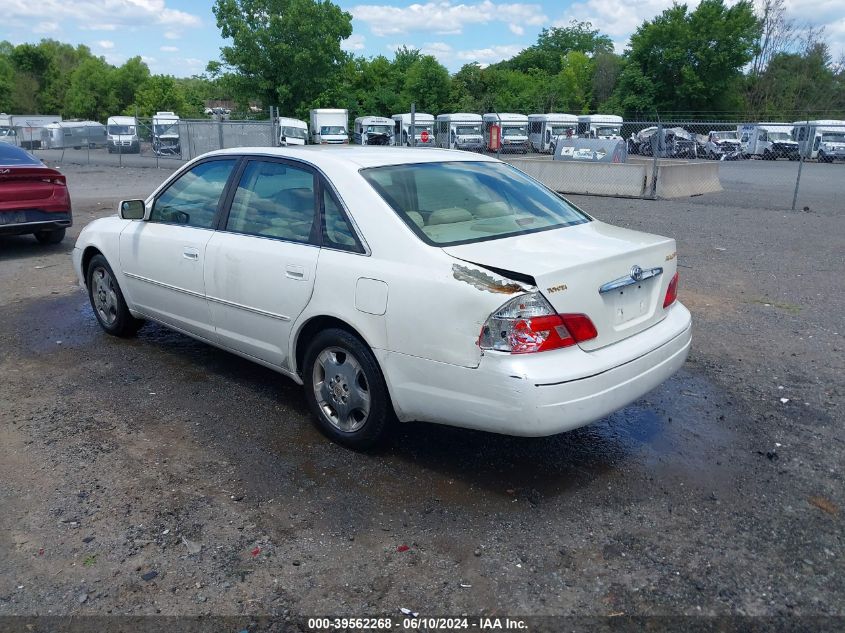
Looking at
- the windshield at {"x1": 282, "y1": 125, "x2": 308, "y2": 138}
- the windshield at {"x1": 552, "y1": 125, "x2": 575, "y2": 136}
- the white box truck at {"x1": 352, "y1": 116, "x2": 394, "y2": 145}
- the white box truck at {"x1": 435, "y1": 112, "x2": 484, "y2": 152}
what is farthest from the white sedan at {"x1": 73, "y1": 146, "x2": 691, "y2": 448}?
the white box truck at {"x1": 352, "y1": 116, "x2": 394, "y2": 145}

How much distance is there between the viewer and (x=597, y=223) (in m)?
4.53

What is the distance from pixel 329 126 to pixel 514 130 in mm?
10377

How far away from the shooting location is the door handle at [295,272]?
13.3 feet

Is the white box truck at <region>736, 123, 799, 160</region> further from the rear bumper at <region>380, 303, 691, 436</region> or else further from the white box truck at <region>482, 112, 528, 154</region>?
the rear bumper at <region>380, 303, 691, 436</region>

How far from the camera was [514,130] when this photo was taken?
39375 mm

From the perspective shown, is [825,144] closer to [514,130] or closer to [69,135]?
[514,130]

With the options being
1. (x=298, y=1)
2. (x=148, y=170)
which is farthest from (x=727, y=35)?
(x=148, y=170)

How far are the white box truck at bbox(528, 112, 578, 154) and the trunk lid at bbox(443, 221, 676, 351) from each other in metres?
38.0

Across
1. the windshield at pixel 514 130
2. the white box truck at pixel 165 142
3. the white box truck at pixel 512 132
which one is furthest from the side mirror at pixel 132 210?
the windshield at pixel 514 130

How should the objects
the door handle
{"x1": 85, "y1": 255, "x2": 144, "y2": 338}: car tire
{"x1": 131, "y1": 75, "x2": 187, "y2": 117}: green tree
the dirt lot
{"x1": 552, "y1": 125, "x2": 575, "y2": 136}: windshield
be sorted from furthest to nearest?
{"x1": 131, "y1": 75, "x2": 187, "y2": 117}: green tree < {"x1": 552, "y1": 125, "x2": 575, "y2": 136}: windshield < {"x1": 85, "y1": 255, "x2": 144, "y2": 338}: car tire < the door handle < the dirt lot

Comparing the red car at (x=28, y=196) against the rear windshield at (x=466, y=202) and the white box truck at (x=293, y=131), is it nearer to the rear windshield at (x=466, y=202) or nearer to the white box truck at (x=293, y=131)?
the rear windshield at (x=466, y=202)

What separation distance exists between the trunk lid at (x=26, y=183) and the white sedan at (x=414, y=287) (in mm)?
5409

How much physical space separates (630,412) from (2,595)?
3563mm

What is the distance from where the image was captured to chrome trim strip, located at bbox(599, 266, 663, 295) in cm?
355
